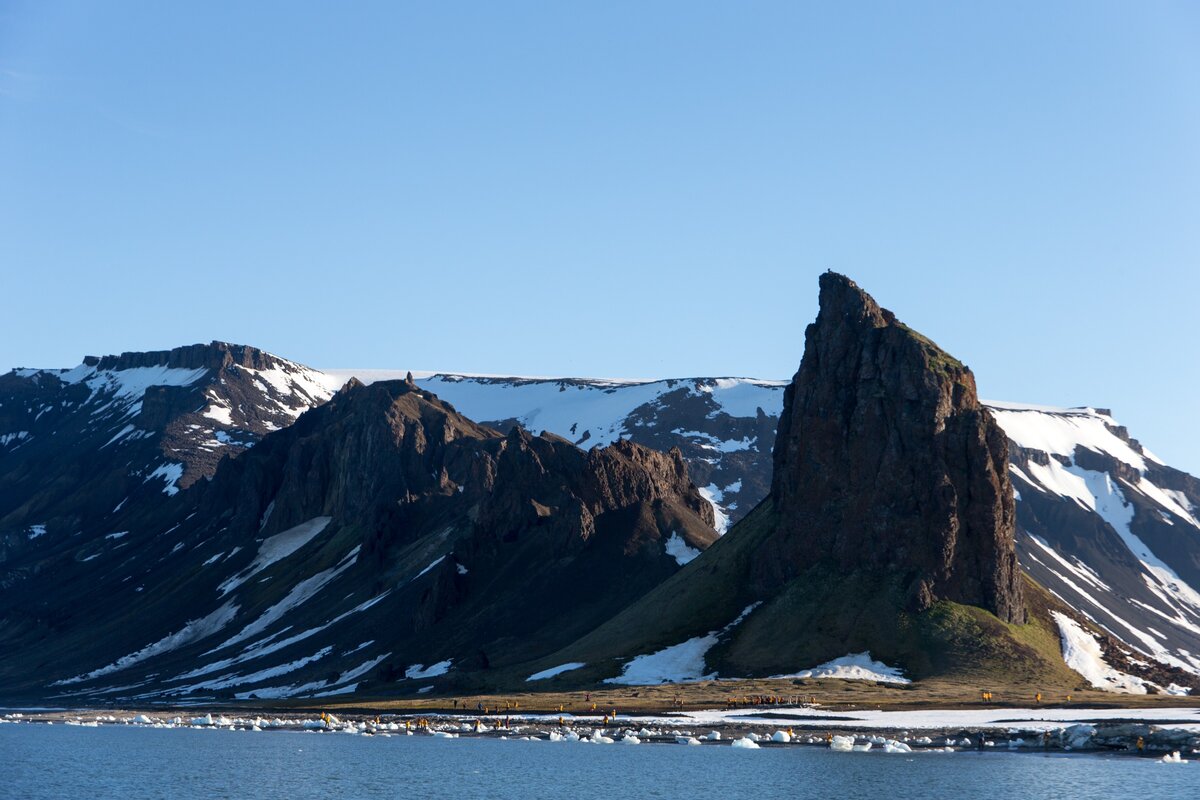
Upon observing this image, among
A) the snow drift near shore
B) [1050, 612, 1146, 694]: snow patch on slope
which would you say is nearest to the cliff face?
[1050, 612, 1146, 694]: snow patch on slope

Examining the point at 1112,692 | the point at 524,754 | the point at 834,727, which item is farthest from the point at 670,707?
the point at 1112,692

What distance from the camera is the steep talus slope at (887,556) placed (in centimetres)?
17900

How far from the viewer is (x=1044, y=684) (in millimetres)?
169250

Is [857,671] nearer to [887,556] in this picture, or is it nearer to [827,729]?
[887,556]

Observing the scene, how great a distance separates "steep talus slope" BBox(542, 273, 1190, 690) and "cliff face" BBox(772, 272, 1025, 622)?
0.17m

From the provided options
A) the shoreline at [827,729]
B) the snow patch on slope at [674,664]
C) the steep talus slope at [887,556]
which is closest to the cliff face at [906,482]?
the steep talus slope at [887,556]

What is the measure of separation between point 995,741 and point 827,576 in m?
63.4

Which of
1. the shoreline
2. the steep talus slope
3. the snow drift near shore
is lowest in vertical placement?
the shoreline

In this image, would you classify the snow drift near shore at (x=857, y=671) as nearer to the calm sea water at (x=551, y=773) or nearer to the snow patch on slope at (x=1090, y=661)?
the snow patch on slope at (x=1090, y=661)

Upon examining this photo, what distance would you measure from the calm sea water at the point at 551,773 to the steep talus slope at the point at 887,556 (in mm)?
52439

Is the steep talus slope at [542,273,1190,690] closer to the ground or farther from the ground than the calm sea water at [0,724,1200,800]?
farther from the ground

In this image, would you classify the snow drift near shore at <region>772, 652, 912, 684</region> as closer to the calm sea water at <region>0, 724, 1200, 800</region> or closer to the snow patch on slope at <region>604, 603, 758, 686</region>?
the snow patch on slope at <region>604, 603, 758, 686</region>

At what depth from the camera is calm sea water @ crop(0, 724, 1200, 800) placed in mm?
99562

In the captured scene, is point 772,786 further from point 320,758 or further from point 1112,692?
point 1112,692
